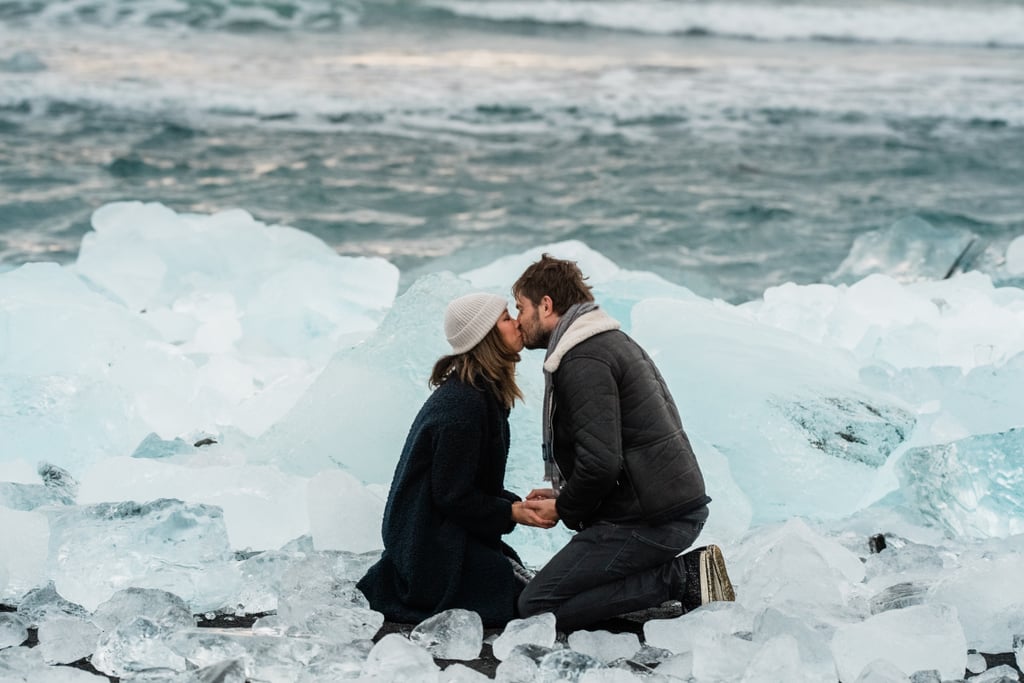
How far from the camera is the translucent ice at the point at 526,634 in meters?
3.25

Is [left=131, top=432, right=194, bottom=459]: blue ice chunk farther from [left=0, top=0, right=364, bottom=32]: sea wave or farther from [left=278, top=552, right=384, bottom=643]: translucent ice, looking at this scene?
[left=0, top=0, right=364, bottom=32]: sea wave

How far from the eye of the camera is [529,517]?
11.3 ft

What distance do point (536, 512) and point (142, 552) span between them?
3.73 ft

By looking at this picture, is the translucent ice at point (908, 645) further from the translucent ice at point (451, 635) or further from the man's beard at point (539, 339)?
the man's beard at point (539, 339)

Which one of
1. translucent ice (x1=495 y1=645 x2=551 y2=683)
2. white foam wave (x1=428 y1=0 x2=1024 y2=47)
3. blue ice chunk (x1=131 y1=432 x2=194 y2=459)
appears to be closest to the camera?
translucent ice (x1=495 y1=645 x2=551 y2=683)

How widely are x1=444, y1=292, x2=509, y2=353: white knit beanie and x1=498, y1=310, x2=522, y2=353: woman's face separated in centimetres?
3

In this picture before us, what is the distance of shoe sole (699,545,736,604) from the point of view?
3469 millimetres

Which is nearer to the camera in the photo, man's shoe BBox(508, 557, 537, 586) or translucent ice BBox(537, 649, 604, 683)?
translucent ice BBox(537, 649, 604, 683)

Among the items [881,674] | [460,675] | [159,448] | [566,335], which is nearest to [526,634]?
[460,675]

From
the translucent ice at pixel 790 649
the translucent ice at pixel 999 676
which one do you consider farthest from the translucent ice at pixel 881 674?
the translucent ice at pixel 999 676

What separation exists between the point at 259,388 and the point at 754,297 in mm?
3807

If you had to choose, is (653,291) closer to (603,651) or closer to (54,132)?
(603,651)

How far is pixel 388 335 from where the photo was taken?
4555mm

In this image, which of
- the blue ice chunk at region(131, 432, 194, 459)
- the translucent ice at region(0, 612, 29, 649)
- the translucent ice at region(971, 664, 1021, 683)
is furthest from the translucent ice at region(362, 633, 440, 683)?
the blue ice chunk at region(131, 432, 194, 459)
